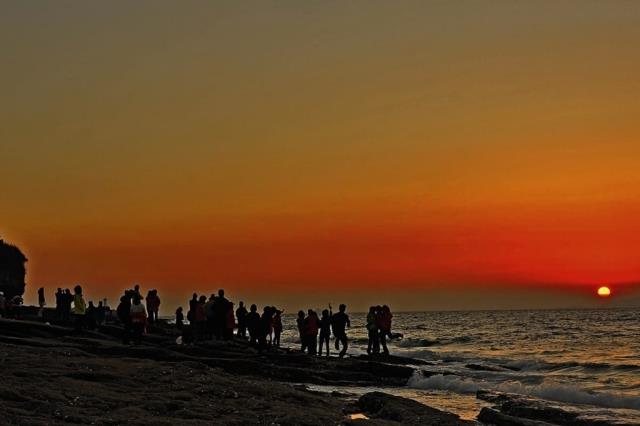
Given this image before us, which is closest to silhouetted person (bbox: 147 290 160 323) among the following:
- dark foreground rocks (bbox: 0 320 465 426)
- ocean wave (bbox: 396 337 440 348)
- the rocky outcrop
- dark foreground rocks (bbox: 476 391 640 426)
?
dark foreground rocks (bbox: 0 320 465 426)

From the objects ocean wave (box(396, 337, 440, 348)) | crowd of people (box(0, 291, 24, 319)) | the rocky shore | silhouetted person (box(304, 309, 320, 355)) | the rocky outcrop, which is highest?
the rocky outcrop

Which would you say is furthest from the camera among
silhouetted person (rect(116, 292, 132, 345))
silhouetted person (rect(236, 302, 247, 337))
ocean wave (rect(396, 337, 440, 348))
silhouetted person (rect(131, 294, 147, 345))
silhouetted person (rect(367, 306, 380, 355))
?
ocean wave (rect(396, 337, 440, 348))

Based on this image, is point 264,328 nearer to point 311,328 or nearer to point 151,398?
point 311,328

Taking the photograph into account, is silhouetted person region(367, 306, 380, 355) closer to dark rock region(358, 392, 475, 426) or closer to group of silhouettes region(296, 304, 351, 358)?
group of silhouettes region(296, 304, 351, 358)

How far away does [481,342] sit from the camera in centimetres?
6788

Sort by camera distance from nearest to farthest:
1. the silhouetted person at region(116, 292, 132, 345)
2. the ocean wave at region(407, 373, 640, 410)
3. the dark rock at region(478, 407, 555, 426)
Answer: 1. the dark rock at region(478, 407, 555, 426)
2. the ocean wave at region(407, 373, 640, 410)
3. the silhouetted person at region(116, 292, 132, 345)

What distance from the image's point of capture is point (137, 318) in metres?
28.3

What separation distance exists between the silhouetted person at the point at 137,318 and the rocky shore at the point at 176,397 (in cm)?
208

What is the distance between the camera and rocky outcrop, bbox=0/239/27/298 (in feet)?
234

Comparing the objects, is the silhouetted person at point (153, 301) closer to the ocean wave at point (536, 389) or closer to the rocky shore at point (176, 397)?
the rocky shore at point (176, 397)

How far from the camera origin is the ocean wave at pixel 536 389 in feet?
79.4

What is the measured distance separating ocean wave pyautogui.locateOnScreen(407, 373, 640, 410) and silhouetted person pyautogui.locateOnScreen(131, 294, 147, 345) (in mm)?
9916

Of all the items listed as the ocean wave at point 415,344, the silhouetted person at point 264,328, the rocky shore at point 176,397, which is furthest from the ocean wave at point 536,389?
the ocean wave at point 415,344

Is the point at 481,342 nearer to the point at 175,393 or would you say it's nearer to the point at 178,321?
the point at 178,321
